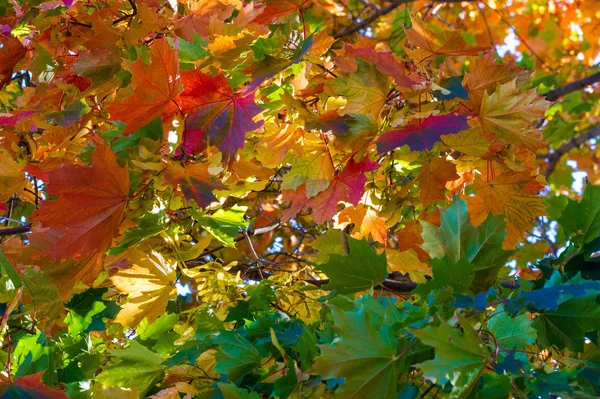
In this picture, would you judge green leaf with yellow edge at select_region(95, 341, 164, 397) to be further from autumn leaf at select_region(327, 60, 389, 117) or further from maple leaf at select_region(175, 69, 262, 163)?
autumn leaf at select_region(327, 60, 389, 117)

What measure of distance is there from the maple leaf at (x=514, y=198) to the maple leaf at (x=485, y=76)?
0.69 feet

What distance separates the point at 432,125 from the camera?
4.08ft

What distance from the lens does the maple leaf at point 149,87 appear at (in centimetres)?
130

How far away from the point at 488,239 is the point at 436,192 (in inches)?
15.9

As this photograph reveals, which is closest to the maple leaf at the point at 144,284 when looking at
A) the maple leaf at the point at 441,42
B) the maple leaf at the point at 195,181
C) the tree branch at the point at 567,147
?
the maple leaf at the point at 195,181

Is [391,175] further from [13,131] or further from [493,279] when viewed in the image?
[13,131]

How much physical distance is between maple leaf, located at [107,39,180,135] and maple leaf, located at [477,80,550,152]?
613 millimetres

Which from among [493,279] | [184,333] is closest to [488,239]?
[493,279]

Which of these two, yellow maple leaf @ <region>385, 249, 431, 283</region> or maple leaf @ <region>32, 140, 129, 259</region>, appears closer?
maple leaf @ <region>32, 140, 129, 259</region>

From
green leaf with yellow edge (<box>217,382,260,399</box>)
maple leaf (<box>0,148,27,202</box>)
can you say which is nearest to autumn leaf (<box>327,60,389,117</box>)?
green leaf with yellow edge (<box>217,382,260,399</box>)

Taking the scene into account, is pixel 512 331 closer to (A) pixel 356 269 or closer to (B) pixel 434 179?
(A) pixel 356 269

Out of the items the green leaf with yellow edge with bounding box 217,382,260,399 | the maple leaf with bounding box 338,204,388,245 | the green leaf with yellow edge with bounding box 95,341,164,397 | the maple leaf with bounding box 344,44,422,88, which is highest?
the maple leaf with bounding box 344,44,422,88

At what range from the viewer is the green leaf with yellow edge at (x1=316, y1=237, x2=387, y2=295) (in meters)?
1.12

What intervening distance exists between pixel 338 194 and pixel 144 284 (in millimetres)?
445
